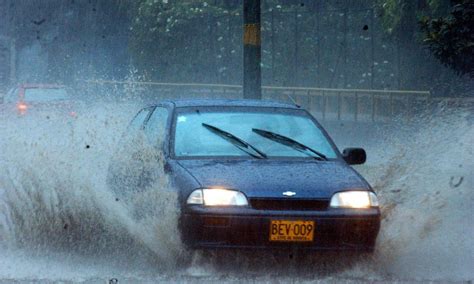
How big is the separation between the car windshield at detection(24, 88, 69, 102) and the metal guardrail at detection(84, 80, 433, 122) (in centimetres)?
719

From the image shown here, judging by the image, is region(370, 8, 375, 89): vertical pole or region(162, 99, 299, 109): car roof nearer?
region(162, 99, 299, 109): car roof

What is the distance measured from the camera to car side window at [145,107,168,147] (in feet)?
30.1

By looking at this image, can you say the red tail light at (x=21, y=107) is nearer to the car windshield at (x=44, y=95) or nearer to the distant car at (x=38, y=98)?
the distant car at (x=38, y=98)

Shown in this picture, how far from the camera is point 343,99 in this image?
40.1 m

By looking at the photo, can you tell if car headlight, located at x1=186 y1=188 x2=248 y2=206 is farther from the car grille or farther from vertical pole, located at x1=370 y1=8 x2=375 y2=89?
vertical pole, located at x1=370 y1=8 x2=375 y2=89

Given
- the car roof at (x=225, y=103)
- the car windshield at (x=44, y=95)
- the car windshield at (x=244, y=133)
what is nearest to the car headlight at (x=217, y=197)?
Answer: the car windshield at (x=244, y=133)

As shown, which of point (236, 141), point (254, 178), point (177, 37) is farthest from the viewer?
point (177, 37)

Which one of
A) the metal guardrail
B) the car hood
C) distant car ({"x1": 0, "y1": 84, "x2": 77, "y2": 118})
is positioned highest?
the car hood

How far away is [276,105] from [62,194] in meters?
1.95

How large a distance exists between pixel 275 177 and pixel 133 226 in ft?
3.85

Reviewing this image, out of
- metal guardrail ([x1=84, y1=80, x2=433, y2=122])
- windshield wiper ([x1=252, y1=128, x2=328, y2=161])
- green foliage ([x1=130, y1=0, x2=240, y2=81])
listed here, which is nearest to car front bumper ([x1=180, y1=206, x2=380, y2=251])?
windshield wiper ([x1=252, y1=128, x2=328, y2=161])

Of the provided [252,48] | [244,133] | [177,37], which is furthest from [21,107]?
[177,37]

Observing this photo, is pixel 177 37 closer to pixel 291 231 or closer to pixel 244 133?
pixel 244 133

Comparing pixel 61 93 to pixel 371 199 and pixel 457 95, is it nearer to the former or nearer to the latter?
pixel 457 95
